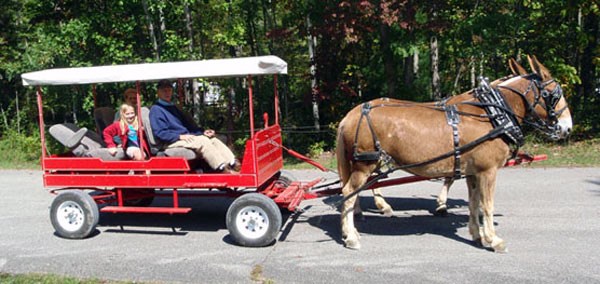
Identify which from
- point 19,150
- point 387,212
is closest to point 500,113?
point 387,212

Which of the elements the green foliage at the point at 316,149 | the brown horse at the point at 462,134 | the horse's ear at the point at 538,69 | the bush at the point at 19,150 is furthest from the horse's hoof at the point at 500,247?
the bush at the point at 19,150

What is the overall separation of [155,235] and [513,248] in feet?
14.4

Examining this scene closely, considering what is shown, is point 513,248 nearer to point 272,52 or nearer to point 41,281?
point 41,281

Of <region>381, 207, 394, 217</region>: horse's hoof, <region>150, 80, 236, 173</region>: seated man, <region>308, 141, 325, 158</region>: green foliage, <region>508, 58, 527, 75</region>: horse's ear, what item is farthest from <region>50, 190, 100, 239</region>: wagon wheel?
Answer: <region>308, 141, 325, 158</region>: green foliage

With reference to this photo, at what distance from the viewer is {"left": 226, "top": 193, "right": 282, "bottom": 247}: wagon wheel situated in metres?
5.60

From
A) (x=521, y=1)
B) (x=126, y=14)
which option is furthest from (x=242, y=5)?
(x=521, y=1)

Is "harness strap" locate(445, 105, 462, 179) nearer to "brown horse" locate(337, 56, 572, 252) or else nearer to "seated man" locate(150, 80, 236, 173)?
"brown horse" locate(337, 56, 572, 252)

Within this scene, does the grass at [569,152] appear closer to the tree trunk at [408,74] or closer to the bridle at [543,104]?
the tree trunk at [408,74]

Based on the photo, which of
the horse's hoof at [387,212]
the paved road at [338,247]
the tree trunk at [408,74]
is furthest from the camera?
the tree trunk at [408,74]

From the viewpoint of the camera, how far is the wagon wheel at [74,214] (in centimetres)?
618

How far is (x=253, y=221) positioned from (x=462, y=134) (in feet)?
8.40

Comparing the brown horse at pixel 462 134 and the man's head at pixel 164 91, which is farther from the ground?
the man's head at pixel 164 91

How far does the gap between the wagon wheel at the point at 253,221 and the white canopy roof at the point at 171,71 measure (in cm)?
146

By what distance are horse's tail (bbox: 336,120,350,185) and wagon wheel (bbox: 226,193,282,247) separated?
0.89 meters
